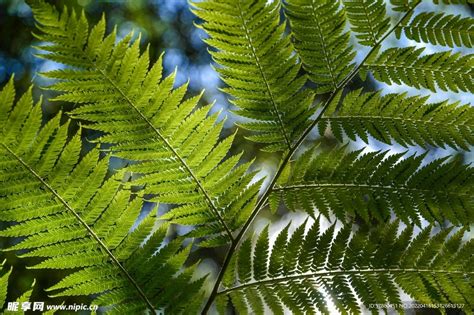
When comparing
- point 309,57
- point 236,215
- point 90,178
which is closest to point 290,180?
point 236,215

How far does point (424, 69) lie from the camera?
99cm

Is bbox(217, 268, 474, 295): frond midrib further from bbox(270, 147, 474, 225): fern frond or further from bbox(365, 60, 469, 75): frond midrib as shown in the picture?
bbox(365, 60, 469, 75): frond midrib

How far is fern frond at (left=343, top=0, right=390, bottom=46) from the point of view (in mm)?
980

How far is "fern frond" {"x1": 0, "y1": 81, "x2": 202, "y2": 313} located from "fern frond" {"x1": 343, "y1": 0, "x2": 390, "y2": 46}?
601mm

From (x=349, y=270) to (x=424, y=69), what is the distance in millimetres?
471

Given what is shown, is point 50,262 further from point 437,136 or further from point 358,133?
point 437,136

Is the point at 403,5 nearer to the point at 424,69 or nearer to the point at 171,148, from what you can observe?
the point at 424,69

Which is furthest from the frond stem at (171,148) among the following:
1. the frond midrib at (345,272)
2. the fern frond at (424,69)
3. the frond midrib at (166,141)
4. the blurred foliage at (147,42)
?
the blurred foliage at (147,42)

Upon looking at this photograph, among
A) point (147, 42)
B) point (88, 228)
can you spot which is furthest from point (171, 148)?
point (147, 42)

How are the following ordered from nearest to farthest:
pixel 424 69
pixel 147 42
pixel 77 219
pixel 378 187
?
pixel 77 219 → pixel 378 187 → pixel 424 69 → pixel 147 42

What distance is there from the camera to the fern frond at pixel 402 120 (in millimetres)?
957

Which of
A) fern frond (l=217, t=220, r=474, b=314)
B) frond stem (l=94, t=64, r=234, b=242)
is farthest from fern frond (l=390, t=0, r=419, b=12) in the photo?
frond stem (l=94, t=64, r=234, b=242)

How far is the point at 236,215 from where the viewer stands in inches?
32.8

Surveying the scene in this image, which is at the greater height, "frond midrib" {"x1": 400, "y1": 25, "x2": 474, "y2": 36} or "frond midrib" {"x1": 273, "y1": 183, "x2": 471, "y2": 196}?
"frond midrib" {"x1": 400, "y1": 25, "x2": 474, "y2": 36}
